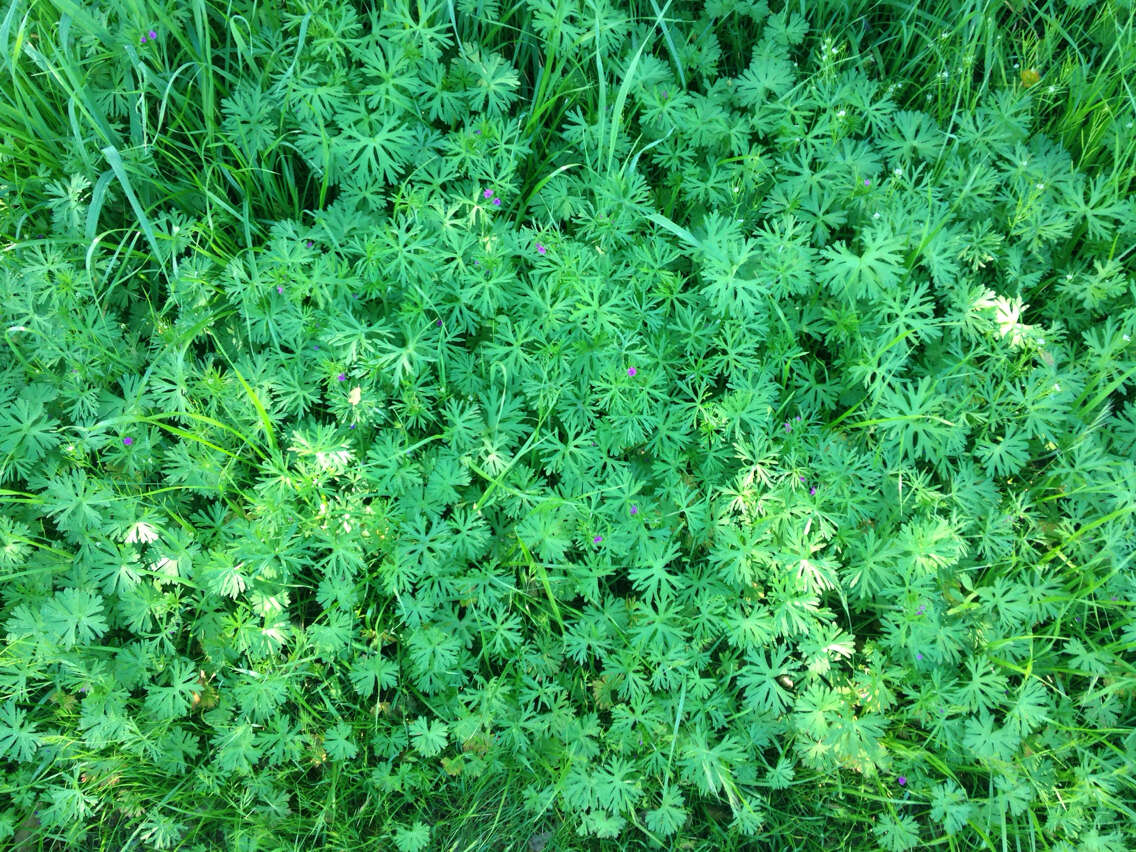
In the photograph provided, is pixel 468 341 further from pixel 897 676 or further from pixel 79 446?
pixel 897 676

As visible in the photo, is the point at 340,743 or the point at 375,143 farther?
the point at 375,143

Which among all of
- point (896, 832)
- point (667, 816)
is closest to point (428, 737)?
point (667, 816)

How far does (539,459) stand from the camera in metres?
2.93

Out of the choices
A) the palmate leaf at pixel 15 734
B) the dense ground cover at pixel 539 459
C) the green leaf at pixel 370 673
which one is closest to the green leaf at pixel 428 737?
the dense ground cover at pixel 539 459

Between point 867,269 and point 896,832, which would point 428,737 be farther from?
point 867,269

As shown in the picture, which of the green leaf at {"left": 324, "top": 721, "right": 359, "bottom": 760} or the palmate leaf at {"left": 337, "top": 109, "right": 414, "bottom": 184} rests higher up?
the palmate leaf at {"left": 337, "top": 109, "right": 414, "bottom": 184}

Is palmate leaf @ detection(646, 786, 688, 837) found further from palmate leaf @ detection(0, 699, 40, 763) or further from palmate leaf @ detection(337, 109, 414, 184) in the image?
palmate leaf @ detection(337, 109, 414, 184)

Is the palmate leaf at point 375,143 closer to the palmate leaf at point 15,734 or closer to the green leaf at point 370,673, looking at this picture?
the green leaf at point 370,673

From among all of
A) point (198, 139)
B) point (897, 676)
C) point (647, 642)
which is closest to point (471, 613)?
point (647, 642)

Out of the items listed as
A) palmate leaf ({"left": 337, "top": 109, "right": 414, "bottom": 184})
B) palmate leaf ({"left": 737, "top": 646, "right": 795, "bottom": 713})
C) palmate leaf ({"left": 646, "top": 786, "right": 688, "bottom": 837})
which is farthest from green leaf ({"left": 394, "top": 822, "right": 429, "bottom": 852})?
palmate leaf ({"left": 337, "top": 109, "right": 414, "bottom": 184})

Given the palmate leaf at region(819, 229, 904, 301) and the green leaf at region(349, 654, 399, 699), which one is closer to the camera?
the green leaf at region(349, 654, 399, 699)

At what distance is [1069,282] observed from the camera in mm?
3139

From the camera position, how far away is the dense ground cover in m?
2.78

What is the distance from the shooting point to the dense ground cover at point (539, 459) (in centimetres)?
278
